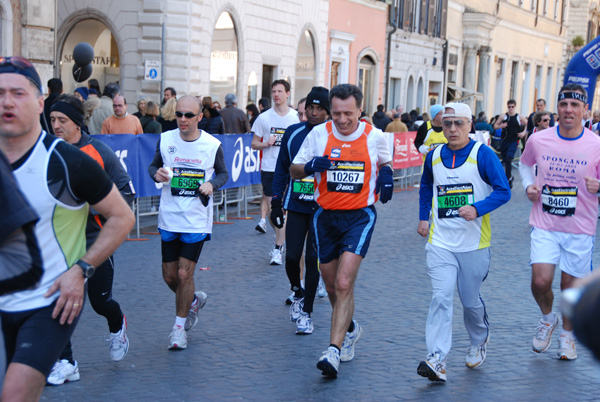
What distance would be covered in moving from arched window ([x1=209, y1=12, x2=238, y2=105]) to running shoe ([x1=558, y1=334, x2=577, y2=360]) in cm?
1684

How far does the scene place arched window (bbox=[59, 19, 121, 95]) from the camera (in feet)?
70.0

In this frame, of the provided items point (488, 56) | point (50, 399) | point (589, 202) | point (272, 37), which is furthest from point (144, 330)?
point (488, 56)

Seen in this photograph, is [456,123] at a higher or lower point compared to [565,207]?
higher

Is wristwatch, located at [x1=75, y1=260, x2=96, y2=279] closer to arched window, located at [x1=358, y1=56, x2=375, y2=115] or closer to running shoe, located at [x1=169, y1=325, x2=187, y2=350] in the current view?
running shoe, located at [x1=169, y1=325, x2=187, y2=350]

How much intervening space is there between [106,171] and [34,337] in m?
2.47

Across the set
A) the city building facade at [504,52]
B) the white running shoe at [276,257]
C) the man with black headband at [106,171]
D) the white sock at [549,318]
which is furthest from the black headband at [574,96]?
the city building facade at [504,52]

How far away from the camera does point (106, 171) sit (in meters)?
5.70

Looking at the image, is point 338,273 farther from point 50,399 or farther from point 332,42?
point 332,42

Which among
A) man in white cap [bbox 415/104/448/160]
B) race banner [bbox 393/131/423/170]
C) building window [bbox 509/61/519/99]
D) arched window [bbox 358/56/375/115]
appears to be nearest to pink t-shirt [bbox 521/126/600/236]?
man in white cap [bbox 415/104/448/160]

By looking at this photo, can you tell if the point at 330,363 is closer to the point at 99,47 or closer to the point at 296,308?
the point at 296,308

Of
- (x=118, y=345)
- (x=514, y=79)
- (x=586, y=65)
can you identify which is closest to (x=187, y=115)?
(x=118, y=345)

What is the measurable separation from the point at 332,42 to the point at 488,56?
1937cm

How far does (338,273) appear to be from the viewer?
5922 mm

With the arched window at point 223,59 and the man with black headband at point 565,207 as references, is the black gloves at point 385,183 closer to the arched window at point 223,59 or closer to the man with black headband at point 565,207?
the man with black headband at point 565,207
